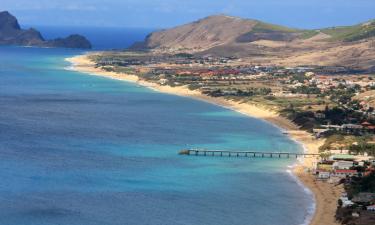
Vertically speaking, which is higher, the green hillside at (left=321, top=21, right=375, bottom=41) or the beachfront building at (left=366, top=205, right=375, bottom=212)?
the green hillside at (left=321, top=21, right=375, bottom=41)

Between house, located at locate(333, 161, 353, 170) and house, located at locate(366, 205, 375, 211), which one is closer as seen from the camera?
house, located at locate(366, 205, 375, 211)

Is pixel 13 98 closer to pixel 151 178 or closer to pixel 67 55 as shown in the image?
pixel 151 178

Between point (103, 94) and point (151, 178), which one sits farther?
point (103, 94)

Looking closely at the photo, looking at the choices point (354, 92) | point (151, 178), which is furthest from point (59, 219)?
point (354, 92)

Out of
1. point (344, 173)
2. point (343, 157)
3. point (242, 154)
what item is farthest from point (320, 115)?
point (344, 173)

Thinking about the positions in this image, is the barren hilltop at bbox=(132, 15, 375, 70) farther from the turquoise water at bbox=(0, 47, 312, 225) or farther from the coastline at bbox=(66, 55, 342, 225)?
the turquoise water at bbox=(0, 47, 312, 225)

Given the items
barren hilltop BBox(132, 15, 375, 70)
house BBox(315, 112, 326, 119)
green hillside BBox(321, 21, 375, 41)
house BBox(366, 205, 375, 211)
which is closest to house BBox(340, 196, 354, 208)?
house BBox(366, 205, 375, 211)

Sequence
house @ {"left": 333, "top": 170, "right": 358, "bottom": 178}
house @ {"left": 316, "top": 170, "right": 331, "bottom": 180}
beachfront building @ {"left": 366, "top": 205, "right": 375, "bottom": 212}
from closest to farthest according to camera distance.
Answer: beachfront building @ {"left": 366, "top": 205, "right": 375, "bottom": 212}
house @ {"left": 333, "top": 170, "right": 358, "bottom": 178}
house @ {"left": 316, "top": 170, "right": 331, "bottom": 180}

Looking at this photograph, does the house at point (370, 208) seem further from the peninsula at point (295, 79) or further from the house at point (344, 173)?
the house at point (344, 173)
